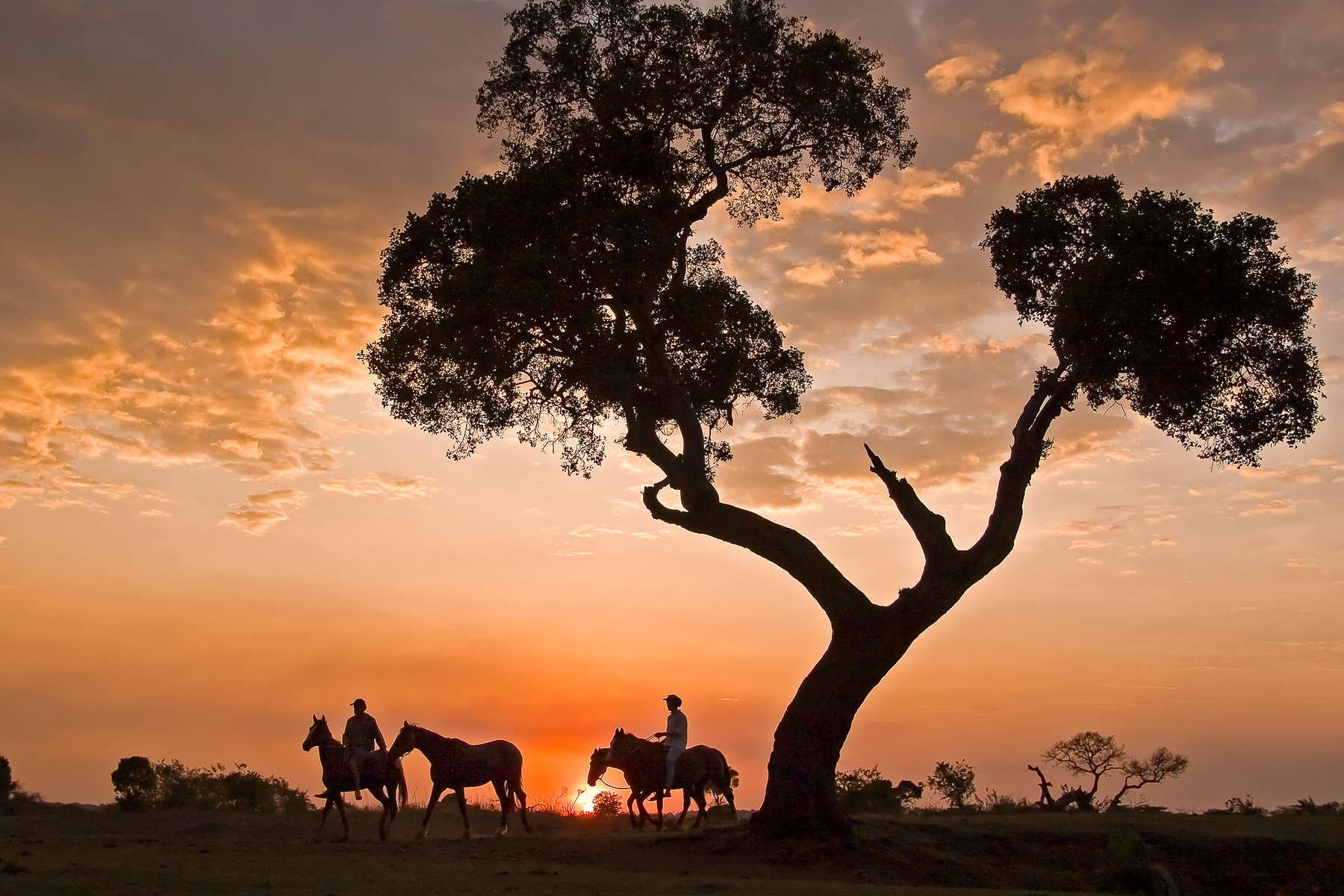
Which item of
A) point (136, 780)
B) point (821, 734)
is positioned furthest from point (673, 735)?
point (136, 780)

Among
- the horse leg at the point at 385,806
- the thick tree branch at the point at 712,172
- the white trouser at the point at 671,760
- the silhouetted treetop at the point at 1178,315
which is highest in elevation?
the thick tree branch at the point at 712,172

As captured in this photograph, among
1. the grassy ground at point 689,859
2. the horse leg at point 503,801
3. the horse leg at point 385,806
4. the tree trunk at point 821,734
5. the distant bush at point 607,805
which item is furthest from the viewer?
the distant bush at point 607,805

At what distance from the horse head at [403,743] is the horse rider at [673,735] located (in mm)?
4885

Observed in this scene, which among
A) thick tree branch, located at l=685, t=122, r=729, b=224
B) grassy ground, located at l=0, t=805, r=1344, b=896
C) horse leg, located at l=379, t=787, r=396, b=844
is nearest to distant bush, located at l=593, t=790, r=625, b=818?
grassy ground, located at l=0, t=805, r=1344, b=896

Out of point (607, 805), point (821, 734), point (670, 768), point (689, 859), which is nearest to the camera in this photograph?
point (689, 859)

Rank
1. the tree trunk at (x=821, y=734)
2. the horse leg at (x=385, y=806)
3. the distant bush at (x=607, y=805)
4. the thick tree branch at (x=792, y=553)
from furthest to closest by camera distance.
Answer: the distant bush at (x=607, y=805) < the horse leg at (x=385, y=806) < the thick tree branch at (x=792, y=553) < the tree trunk at (x=821, y=734)

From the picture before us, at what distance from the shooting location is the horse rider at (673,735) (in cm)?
2273

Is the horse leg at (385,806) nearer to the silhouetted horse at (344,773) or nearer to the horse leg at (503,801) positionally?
the silhouetted horse at (344,773)

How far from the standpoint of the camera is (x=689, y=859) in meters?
17.9

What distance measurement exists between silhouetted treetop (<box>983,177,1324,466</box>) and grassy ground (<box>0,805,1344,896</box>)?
791 centimetres

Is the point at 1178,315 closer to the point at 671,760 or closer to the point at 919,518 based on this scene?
the point at 919,518

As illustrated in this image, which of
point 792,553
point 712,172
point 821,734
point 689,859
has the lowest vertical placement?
point 689,859

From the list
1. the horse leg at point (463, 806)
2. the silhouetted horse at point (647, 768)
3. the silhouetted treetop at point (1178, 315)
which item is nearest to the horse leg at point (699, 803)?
the silhouetted horse at point (647, 768)

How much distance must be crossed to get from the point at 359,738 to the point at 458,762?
2072mm
